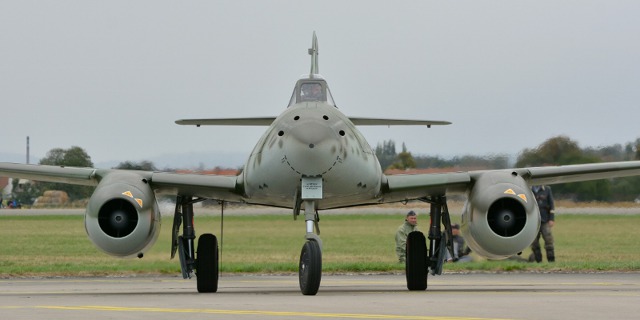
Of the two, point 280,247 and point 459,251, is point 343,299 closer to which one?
point 459,251

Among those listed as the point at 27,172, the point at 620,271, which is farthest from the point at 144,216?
the point at 620,271

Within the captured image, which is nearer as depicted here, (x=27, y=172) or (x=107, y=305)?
(x=107, y=305)

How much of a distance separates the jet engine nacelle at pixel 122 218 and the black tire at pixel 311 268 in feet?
8.65

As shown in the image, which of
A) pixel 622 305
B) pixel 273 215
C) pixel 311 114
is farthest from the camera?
pixel 273 215

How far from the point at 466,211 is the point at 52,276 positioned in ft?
32.7

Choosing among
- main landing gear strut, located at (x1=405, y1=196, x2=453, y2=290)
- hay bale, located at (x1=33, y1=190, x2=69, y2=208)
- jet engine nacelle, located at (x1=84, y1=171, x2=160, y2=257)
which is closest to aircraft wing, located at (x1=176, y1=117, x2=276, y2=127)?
jet engine nacelle, located at (x1=84, y1=171, x2=160, y2=257)

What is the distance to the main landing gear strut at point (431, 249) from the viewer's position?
19594mm

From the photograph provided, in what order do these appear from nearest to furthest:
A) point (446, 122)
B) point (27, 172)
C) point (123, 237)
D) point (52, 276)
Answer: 1. point (123, 237)
2. point (27, 172)
3. point (446, 122)
4. point (52, 276)

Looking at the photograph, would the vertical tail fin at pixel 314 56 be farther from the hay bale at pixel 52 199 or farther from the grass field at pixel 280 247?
the hay bale at pixel 52 199

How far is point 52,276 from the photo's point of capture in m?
25.4

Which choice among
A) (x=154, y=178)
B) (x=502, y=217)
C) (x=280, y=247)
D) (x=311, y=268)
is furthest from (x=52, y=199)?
(x=311, y=268)

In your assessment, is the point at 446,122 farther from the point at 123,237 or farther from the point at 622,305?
the point at 622,305

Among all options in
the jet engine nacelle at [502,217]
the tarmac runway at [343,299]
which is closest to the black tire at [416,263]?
the tarmac runway at [343,299]

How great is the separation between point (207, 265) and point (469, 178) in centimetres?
417
